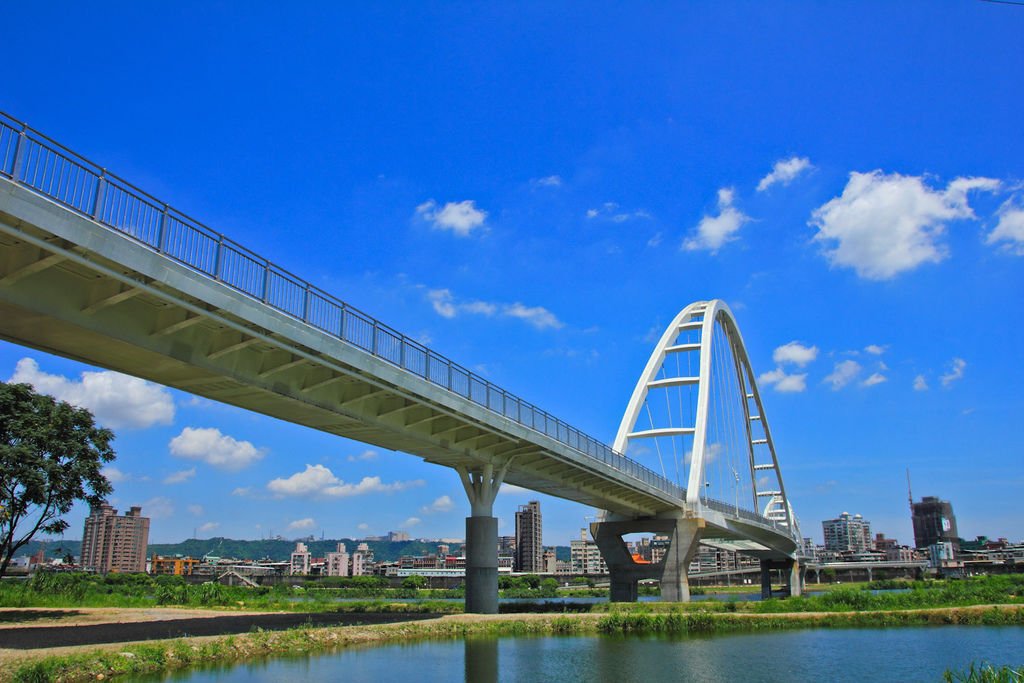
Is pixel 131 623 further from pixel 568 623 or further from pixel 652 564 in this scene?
pixel 652 564

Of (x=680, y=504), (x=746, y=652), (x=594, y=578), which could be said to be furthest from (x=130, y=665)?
(x=594, y=578)

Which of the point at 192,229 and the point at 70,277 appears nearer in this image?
the point at 70,277

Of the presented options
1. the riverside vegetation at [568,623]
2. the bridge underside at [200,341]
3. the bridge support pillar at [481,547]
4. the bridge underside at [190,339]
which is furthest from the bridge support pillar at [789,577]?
the bridge underside at [190,339]

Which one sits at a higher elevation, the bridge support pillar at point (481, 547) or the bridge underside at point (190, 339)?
the bridge underside at point (190, 339)

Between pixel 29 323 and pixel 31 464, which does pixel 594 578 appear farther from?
pixel 29 323

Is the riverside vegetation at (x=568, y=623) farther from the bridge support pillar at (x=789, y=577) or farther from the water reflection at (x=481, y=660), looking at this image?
the bridge support pillar at (x=789, y=577)

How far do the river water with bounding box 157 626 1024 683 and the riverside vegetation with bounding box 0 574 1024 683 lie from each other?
1095 mm

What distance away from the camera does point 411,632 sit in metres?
27.2

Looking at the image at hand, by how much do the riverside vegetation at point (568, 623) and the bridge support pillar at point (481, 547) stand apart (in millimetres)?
2247

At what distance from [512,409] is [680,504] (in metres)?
22.3

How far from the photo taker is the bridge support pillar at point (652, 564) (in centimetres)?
4984

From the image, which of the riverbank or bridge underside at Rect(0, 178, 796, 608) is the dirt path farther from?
bridge underside at Rect(0, 178, 796, 608)

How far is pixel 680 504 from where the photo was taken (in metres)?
51.2

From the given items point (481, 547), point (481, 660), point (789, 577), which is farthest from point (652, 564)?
point (789, 577)
